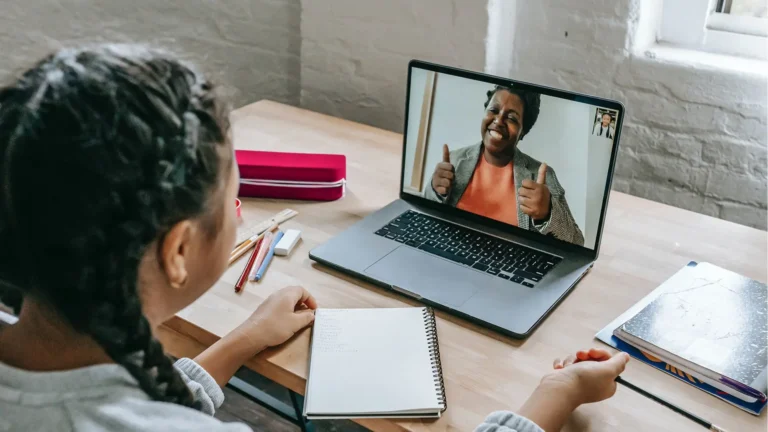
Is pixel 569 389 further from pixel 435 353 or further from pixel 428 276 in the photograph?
pixel 428 276

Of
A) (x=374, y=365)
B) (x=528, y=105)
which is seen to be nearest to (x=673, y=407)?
(x=374, y=365)

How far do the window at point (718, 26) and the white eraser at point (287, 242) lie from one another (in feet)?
3.15

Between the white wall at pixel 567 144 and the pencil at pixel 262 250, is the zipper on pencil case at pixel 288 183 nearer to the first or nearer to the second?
the pencil at pixel 262 250

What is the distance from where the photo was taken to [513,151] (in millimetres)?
1044


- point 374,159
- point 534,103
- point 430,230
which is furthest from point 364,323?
point 374,159

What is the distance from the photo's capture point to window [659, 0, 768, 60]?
1.46 meters

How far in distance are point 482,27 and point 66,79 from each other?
43.6 inches

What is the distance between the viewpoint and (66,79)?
56 cm

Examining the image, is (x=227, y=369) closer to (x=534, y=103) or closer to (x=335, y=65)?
(x=534, y=103)

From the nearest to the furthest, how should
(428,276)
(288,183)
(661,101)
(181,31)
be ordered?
(428,276)
(288,183)
(661,101)
(181,31)

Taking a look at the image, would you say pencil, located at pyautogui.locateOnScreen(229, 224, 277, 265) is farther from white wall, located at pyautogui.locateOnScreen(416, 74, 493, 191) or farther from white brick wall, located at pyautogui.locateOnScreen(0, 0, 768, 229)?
white brick wall, located at pyautogui.locateOnScreen(0, 0, 768, 229)

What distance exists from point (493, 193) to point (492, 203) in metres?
0.02

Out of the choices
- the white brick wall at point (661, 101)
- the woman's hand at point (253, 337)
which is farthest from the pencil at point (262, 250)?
the white brick wall at point (661, 101)

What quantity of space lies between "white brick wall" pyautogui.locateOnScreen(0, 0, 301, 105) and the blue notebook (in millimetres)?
1281
